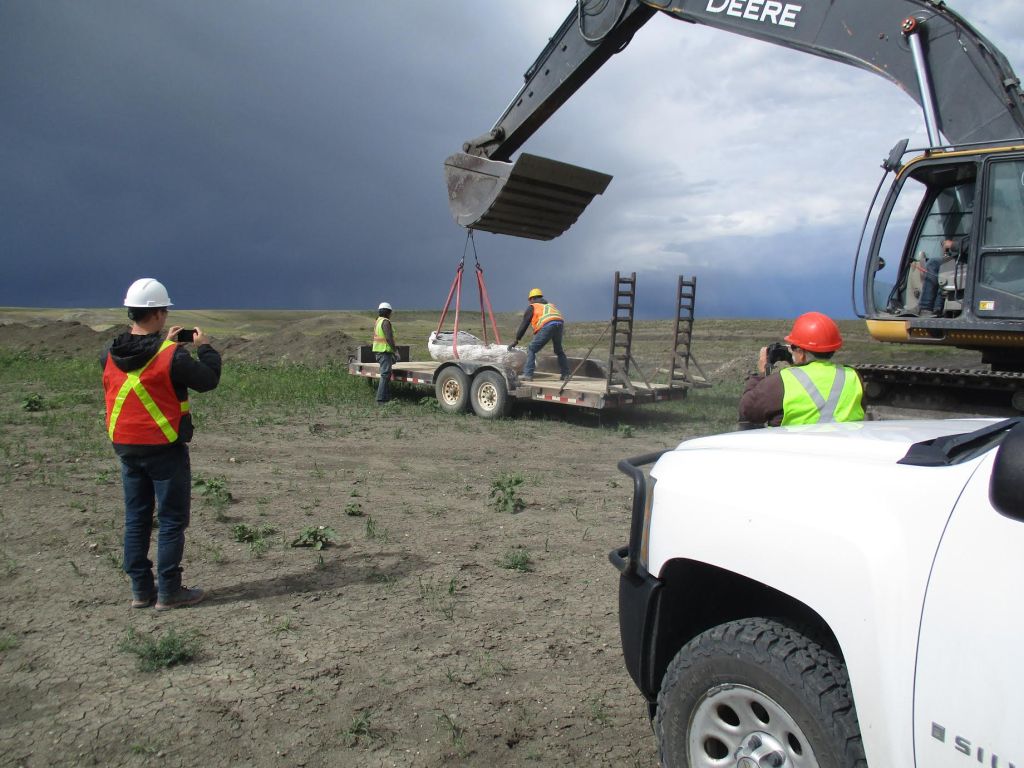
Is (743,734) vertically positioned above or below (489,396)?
below

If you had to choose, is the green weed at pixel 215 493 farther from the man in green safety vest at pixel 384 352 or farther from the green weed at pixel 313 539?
the man in green safety vest at pixel 384 352

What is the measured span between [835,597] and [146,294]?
4.17m

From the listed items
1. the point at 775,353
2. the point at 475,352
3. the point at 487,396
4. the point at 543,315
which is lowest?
the point at 487,396

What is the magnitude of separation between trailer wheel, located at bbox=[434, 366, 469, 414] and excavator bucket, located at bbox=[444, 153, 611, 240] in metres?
2.41

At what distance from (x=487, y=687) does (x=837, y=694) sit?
2175mm

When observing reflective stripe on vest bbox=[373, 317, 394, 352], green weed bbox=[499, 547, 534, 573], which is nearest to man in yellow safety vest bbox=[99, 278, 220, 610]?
green weed bbox=[499, 547, 534, 573]

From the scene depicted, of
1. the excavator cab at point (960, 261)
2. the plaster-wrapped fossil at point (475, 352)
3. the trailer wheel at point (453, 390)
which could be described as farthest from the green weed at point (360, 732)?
the trailer wheel at point (453, 390)

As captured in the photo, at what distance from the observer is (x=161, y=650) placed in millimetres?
4402

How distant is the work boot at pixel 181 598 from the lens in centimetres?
513

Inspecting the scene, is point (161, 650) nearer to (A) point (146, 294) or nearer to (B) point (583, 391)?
(A) point (146, 294)

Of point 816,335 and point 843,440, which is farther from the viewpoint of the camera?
point 816,335

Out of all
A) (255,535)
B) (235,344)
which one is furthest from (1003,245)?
(235,344)

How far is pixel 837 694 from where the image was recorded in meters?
2.43

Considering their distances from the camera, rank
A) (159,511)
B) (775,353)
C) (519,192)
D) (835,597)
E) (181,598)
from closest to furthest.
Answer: (835,597), (159,511), (181,598), (775,353), (519,192)
